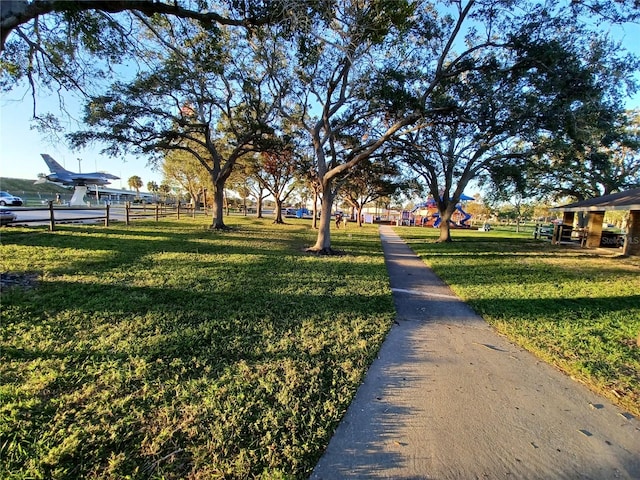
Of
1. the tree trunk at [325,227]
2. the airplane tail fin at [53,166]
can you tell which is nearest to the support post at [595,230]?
the tree trunk at [325,227]

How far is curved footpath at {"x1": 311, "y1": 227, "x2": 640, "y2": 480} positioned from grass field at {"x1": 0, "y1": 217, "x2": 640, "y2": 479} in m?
0.23

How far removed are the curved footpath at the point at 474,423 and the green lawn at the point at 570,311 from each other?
357mm

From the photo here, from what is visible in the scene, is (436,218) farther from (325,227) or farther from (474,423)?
(474,423)

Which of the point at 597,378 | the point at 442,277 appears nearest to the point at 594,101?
the point at 442,277

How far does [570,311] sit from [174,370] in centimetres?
634

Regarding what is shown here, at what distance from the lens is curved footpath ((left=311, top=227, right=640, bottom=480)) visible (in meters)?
2.07

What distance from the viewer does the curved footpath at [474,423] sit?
207 cm

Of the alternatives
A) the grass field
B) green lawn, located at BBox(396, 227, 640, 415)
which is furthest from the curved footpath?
green lawn, located at BBox(396, 227, 640, 415)

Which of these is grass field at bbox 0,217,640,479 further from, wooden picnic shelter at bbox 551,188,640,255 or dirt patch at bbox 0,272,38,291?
wooden picnic shelter at bbox 551,188,640,255

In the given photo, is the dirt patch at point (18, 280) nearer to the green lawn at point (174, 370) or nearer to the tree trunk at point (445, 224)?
the green lawn at point (174, 370)

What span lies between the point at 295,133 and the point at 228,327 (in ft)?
47.8

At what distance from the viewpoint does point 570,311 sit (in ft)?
17.9

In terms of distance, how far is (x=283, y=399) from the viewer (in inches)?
105

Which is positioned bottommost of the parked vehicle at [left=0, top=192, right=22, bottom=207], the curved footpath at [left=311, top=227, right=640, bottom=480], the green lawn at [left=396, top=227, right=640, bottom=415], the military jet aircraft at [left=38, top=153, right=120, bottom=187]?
the curved footpath at [left=311, top=227, right=640, bottom=480]
